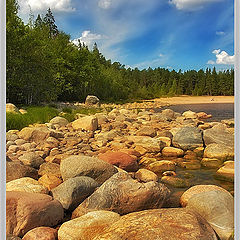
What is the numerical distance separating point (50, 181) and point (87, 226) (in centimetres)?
167

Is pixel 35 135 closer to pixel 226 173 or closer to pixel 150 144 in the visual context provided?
pixel 150 144

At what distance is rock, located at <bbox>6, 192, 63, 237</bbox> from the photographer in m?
2.40

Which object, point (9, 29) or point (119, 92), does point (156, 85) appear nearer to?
point (119, 92)

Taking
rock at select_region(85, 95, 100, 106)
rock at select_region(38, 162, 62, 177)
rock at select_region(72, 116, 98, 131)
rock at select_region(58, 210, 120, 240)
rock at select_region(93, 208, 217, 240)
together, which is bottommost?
rock at select_region(58, 210, 120, 240)

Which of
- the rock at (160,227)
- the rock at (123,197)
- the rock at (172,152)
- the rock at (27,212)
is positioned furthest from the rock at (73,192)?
the rock at (172,152)

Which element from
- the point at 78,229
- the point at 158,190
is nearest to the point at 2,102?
the point at 78,229

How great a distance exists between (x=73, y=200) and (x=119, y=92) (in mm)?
16670

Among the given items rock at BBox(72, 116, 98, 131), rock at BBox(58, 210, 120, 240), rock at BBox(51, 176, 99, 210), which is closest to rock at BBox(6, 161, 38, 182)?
rock at BBox(51, 176, 99, 210)

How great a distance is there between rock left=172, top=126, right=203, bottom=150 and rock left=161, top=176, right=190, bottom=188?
2411 mm

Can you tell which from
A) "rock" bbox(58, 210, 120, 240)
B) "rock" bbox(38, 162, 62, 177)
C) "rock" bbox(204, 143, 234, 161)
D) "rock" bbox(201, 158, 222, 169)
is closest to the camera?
"rock" bbox(58, 210, 120, 240)

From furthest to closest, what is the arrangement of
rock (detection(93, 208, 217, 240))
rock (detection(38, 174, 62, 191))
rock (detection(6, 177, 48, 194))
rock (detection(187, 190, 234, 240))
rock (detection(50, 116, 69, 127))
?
rock (detection(50, 116, 69, 127))
rock (detection(38, 174, 62, 191))
rock (detection(6, 177, 48, 194))
rock (detection(187, 190, 234, 240))
rock (detection(93, 208, 217, 240))

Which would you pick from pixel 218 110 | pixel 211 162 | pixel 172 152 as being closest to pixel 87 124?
pixel 172 152

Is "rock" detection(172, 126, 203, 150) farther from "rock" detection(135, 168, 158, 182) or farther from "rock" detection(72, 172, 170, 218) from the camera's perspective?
"rock" detection(72, 172, 170, 218)

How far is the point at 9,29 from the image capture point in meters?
10.9
